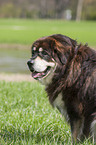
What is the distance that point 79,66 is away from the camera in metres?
2.94

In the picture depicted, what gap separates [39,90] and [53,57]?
113 inches

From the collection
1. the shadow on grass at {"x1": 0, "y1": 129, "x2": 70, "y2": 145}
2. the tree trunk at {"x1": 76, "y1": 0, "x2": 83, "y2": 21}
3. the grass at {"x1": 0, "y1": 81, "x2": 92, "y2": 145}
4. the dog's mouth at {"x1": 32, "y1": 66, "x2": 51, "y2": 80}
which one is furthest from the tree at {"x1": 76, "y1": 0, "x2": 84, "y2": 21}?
the dog's mouth at {"x1": 32, "y1": 66, "x2": 51, "y2": 80}

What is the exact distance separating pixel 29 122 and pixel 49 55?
1.17 metres

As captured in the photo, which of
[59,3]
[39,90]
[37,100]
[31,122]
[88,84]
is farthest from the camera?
[59,3]

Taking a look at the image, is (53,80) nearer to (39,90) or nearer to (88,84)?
(88,84)

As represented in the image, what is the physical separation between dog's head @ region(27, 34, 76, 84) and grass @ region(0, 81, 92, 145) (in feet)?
2.32

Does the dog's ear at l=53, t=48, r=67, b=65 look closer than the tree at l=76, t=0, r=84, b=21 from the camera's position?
Yes

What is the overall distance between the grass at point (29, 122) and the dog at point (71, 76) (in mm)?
300

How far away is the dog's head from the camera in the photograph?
2937 mm

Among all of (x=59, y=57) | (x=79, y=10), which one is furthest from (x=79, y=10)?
(x=59, y=57)

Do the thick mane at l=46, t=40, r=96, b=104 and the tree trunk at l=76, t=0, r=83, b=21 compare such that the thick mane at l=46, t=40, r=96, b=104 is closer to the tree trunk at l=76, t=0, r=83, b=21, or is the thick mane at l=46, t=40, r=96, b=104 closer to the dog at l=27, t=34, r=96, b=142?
the dog at l=27, t=34, r=96, b=142

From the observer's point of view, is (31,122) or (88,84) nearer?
(88,84)

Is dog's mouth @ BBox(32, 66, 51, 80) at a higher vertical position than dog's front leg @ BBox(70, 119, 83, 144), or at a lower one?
higher

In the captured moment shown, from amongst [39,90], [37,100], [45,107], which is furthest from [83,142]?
[39,90]
